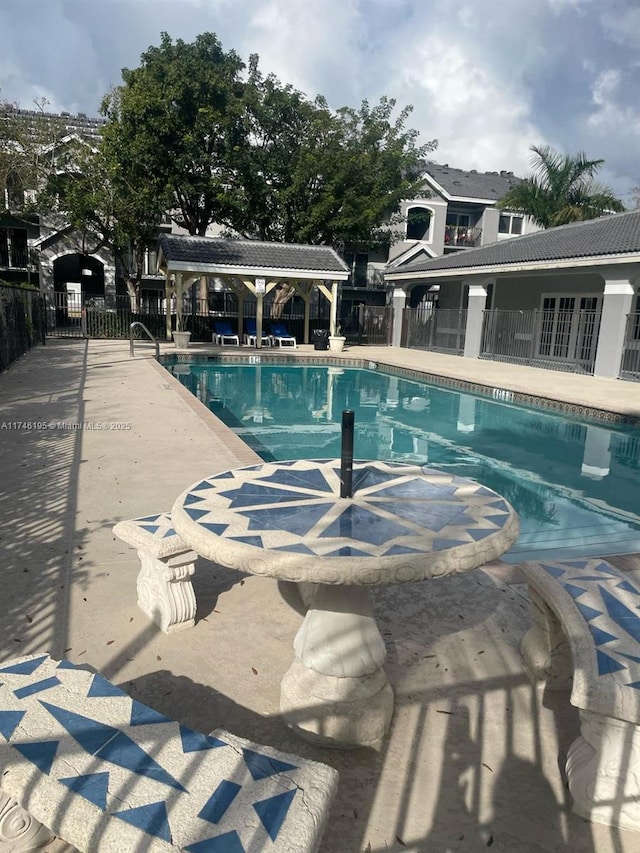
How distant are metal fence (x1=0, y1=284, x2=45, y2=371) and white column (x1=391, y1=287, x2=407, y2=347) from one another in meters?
14.5

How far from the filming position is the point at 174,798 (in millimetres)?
1529

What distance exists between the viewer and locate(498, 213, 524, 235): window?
3666 centimetres

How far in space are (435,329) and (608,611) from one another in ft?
A: 76.1

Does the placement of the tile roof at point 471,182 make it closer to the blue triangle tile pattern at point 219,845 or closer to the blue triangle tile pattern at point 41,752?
the blue triangle tile pattern at point 41,752

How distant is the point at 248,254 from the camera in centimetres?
2320

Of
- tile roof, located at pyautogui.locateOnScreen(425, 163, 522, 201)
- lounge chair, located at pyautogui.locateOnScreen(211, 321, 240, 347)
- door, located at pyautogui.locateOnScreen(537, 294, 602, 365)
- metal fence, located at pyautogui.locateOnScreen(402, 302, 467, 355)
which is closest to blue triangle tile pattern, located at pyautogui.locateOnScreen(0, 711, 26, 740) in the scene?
door, located at pyautogui.locateOnScreen(537, 294, 602, 365)

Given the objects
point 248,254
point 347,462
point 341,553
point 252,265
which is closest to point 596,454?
point 347,462

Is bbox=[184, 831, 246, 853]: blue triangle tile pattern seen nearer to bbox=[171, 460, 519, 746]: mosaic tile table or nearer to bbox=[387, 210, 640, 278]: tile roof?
bbox=[171, 460, 519, 746]: mosaic tile table

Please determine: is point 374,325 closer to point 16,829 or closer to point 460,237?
point 460,237

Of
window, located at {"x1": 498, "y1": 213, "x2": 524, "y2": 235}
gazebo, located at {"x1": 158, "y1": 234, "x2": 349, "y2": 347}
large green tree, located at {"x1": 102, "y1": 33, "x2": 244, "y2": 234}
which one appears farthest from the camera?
window, located at {"x1": 498, "y1": 213, "x2": 524, "y2": 235}

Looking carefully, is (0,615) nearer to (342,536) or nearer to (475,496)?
(342,536)

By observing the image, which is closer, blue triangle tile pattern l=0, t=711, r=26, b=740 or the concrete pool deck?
blue triangle tile pattern l=0, t=711, r=26, b=740

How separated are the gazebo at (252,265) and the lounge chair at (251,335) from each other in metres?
1.11

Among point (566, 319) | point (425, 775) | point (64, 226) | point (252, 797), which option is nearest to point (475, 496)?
point (425, 775)
